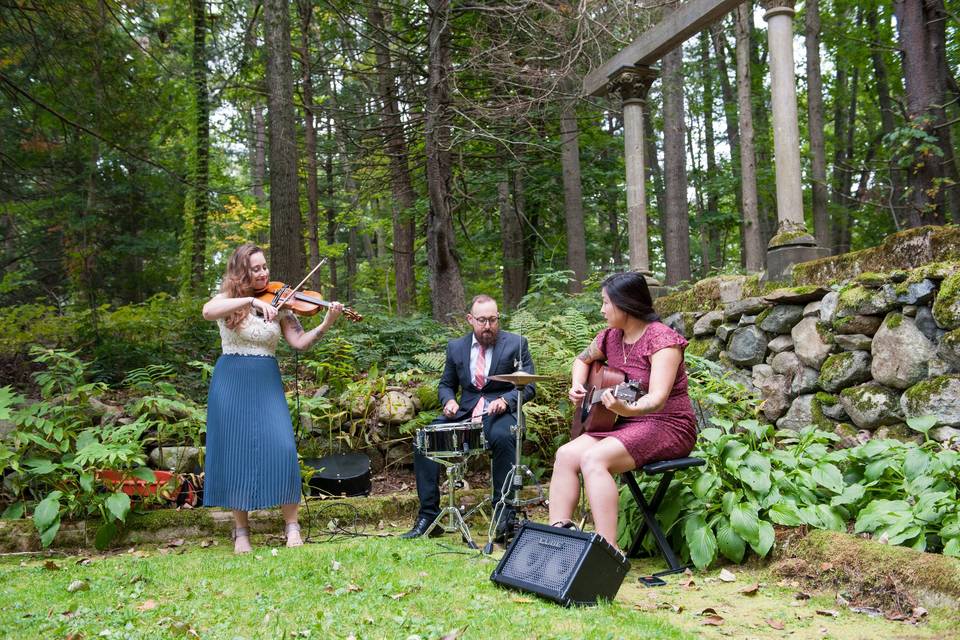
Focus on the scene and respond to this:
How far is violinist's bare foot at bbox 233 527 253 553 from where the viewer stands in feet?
13.6

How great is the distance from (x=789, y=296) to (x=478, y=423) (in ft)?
9.01

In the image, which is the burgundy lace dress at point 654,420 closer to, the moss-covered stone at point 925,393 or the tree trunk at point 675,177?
the moss-covered stone at point 925,393

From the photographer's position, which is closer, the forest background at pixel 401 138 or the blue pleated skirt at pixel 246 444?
the blue pleated skirt at pixel 246 444

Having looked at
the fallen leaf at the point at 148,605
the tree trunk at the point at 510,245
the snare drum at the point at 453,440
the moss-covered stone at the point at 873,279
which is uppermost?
the tree trunk at the point at 510,245

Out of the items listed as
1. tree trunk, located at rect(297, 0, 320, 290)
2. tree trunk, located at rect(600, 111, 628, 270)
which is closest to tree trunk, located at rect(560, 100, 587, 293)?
tree trunk, located at rect(600, 111, 628, 270)

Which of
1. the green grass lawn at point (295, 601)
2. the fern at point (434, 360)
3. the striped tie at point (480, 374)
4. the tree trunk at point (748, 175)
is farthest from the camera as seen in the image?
the tree trunk at point (748, 175)

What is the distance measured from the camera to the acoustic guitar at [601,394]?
11.8 ft

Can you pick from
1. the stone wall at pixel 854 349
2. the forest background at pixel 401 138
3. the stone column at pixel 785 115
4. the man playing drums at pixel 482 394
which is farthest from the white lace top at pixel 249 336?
the stone column at pixel 785 115

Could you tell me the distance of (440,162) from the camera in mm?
8203

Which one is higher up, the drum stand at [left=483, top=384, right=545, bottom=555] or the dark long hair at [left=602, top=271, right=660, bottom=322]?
the dark long hair at [left=602, top=271, right=660, bottom=322]

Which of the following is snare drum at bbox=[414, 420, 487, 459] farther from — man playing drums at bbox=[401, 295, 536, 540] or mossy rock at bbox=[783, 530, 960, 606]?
mossy rock at bbox=[783, 530, 960, 606]

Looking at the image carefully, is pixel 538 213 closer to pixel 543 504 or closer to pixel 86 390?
pixel 543 504

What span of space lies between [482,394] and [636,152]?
433 centimetres

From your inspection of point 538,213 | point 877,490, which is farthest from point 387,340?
point 538,213
